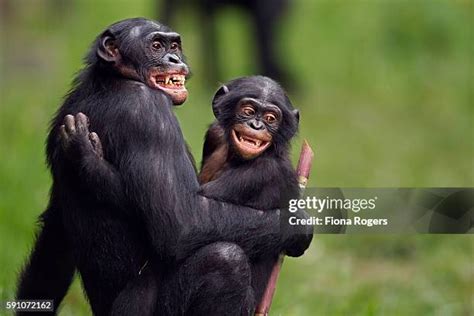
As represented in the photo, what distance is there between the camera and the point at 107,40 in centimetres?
468

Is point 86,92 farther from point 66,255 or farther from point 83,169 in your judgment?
point 66,255

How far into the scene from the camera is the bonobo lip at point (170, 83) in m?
4.62

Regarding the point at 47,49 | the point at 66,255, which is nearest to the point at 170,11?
the point at 47,49

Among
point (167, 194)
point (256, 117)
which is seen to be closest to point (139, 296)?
point (167, 194)

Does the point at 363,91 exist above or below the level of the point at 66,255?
below

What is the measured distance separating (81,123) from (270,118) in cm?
71

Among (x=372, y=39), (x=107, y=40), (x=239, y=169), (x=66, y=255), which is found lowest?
(x=372, y=39)

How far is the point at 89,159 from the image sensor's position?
4.43 metres

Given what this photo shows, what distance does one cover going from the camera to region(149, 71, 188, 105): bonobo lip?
4.62 meters

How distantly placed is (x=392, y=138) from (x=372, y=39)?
2895 millimetres

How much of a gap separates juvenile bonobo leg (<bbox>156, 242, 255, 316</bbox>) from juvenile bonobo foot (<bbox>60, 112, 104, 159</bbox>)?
0.51 meters

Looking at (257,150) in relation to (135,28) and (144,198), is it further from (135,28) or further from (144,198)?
(135,28)

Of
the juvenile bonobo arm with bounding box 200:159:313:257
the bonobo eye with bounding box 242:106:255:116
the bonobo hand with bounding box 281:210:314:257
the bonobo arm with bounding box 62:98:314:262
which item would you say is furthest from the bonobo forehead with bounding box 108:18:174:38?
the bonobo hand with bounding box 281:210:314:257

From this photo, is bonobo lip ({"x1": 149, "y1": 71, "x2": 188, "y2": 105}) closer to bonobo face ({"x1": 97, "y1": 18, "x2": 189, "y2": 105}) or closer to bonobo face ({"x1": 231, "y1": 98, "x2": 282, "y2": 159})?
bonobo face ({"x1": 97, "y1": 18, "x2": 189, "y2": 105})
